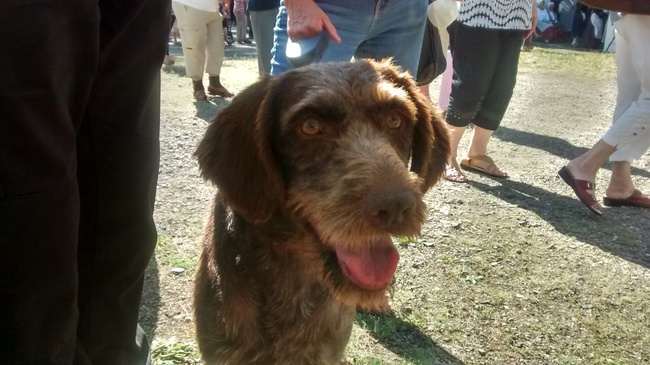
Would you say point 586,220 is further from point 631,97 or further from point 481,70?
point 481,70

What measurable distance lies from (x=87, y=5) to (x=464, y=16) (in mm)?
3935

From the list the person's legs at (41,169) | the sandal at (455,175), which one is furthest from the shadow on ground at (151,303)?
the sandal at (455,175)

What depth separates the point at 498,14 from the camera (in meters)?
4.63

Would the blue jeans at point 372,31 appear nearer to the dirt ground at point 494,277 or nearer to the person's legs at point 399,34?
the person's legs at point 399,34

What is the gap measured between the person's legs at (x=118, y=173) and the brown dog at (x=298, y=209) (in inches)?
11.3

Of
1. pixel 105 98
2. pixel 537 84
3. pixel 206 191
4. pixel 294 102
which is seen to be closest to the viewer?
pixel 105 98

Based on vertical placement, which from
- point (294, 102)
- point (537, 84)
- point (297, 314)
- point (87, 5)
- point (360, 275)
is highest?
point (87, 5)

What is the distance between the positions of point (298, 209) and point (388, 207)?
1.31ft

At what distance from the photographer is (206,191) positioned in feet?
14.4

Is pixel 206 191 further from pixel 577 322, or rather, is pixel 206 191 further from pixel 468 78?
pixel 577 322

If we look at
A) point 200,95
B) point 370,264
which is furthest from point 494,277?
point 200,95

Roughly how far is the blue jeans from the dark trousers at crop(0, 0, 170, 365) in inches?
43.6

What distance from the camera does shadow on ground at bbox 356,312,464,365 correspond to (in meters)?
2.64

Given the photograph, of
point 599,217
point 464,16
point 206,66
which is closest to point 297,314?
point 599,217
